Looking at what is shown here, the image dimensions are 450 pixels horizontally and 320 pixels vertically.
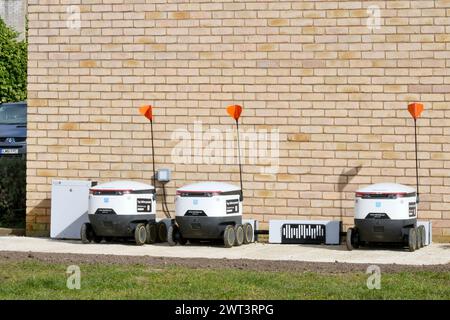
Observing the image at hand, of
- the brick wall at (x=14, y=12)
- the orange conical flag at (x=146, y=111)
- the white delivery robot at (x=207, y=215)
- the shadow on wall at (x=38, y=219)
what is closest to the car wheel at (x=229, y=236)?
the white delivery robot at (x=207, y=215)

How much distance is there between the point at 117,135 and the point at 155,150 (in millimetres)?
685

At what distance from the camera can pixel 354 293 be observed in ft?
43.0

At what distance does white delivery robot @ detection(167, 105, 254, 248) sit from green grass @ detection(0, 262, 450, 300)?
298 cm

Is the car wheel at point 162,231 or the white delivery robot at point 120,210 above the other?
the white delivery robot at point 120,210

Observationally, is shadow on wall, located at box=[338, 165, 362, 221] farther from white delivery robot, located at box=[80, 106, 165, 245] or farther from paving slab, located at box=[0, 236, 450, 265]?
white delivery robot, located at box=[80, 106, 165, 245]

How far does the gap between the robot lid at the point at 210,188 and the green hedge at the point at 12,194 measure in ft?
14.0

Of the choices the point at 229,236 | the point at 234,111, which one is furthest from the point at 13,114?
the point at 229,236

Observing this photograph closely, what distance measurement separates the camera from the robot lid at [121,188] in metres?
18.8

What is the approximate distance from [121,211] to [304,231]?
276cm

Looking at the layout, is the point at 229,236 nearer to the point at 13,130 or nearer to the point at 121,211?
the point at 121,211

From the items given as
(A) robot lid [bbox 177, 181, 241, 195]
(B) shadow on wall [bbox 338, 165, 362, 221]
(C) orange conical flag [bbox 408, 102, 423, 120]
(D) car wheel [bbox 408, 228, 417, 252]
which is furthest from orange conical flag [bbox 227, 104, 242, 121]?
(D) car wheel [bbox 408, 228, 417, 252]

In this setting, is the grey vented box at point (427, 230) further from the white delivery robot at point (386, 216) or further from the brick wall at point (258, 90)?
the white delivery robot at point (386, 216)

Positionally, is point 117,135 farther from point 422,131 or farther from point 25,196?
point 422,131
